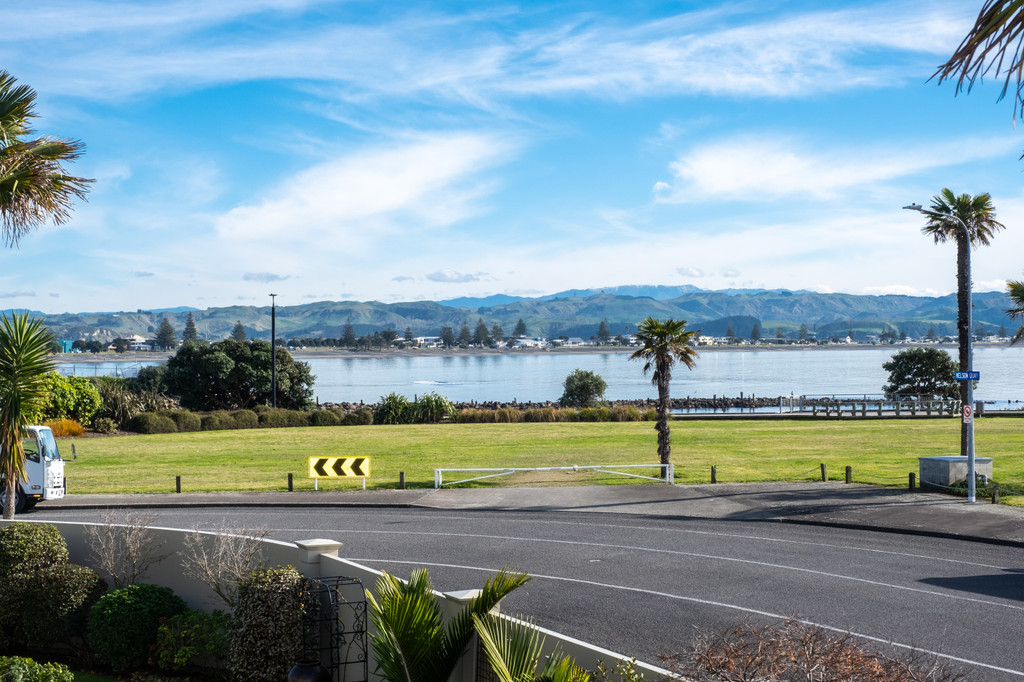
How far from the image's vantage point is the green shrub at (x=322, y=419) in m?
59.4

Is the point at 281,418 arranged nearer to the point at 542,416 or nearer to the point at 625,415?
the point at 542,416

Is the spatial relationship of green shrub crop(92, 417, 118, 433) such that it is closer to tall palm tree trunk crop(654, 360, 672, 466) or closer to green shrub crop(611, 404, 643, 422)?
green shrub crop(611, 404, 643, 422)

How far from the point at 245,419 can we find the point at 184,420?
4349 millimetres

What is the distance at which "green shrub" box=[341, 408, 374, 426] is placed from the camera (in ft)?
199

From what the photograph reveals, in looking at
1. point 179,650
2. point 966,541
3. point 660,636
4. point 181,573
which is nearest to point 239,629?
point 179,650

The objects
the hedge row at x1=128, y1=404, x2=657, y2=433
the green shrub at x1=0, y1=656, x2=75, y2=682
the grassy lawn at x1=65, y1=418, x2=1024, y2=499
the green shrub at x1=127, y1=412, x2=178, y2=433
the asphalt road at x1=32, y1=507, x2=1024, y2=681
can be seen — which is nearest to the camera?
the green shrub at x1=0, y1=656, x2=75, y2=682

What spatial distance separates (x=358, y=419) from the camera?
200 ft

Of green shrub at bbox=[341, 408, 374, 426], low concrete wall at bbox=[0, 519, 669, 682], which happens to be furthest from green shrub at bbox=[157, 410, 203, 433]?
low concrete wall at bbox=[0, 519, 669, 682]

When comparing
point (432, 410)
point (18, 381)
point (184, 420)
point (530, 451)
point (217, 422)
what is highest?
point (18, 381)

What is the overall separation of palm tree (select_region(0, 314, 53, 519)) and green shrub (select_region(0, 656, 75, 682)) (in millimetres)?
3401

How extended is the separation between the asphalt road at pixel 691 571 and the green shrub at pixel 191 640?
4.54 meters

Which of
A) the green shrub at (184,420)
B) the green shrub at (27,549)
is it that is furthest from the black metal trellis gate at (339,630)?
the green shrub at (184,420)

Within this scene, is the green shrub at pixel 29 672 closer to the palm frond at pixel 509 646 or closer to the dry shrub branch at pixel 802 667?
the palm frond at pixel 509 646

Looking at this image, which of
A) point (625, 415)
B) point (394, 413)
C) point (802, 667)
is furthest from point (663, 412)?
point (394, 413)
